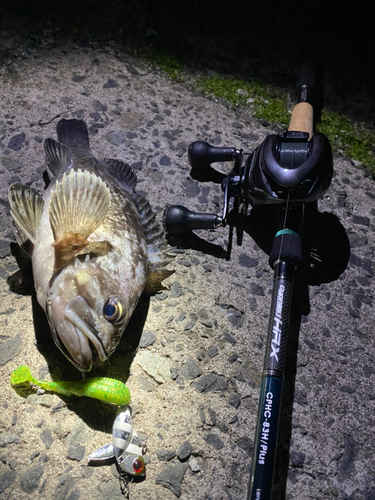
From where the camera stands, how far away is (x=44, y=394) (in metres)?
1.92

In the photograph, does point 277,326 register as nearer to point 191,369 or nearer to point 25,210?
point 191,369

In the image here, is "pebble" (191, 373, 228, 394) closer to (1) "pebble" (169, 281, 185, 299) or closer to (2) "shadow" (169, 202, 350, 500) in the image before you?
(2) "shadow" (169, 202, 350, 500)

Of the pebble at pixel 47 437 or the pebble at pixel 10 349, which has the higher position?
the pebble at pixel 10 349

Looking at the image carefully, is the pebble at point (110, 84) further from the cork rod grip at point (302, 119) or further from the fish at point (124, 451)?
the fish at point (124, 451)

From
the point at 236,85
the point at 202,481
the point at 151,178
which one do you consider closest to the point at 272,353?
the point at 202,481

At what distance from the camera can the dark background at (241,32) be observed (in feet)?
10.5

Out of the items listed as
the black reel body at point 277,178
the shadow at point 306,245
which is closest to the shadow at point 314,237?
the shadow at point 306,245

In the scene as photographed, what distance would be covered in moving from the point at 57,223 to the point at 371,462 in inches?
67.2

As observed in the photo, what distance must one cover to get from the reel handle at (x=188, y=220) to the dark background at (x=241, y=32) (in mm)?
1437

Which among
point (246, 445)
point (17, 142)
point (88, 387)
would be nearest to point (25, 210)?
point (17, 142)

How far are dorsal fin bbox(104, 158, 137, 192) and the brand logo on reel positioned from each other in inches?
38.5

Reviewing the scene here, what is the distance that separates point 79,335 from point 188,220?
0.90 m

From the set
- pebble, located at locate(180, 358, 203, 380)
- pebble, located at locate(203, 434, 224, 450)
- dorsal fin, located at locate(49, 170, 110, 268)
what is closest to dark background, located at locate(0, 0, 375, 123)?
dorsal fin, located at locate(49, 170, 110, 268)

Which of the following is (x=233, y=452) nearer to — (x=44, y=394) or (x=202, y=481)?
(x=202, y=481)
